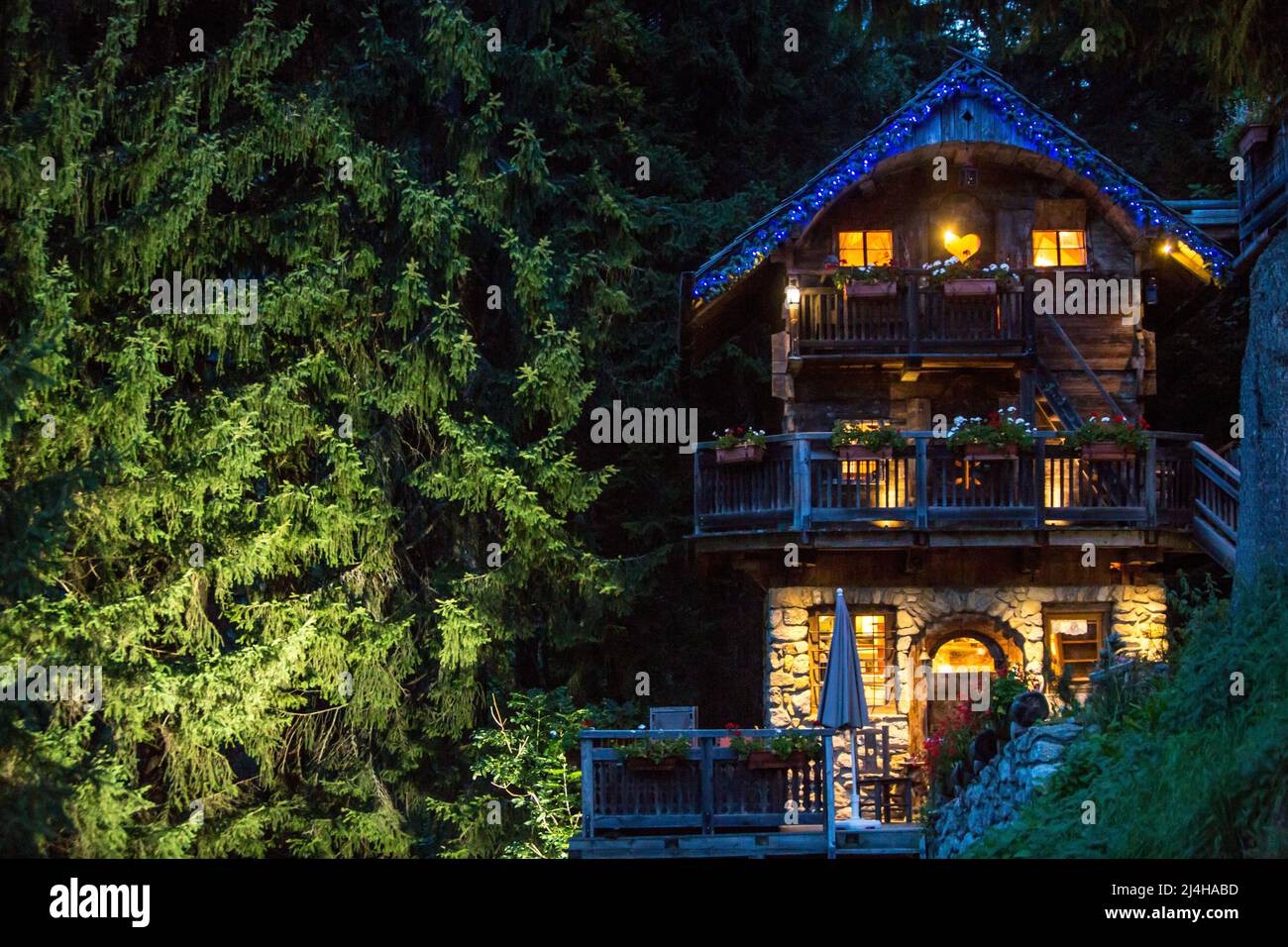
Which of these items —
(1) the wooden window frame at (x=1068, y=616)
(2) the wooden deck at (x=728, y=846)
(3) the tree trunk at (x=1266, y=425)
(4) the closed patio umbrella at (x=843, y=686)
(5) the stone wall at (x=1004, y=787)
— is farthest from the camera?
(1) the wooden window frame at (x=1068, y=616)

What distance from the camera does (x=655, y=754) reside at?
15.6m

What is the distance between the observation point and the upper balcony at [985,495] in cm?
1880

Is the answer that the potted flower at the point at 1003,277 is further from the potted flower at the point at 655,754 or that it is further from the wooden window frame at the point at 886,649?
the potted flower at the point at 655,754

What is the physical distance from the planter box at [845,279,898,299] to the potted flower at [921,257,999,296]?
61cm

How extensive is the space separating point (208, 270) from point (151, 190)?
55.1 inches

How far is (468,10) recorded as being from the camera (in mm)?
23250

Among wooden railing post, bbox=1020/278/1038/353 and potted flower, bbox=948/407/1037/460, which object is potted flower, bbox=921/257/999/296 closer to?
wooden railing post, bbox=1020/278/1038/353

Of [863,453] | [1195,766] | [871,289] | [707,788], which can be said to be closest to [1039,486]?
[863,453]

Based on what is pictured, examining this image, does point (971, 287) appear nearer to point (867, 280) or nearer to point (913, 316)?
point (913, 316)

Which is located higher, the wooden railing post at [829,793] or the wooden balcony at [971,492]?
the wooden balcony at [971,492]

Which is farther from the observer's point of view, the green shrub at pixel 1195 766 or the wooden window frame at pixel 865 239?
the wooden window frame at pixel 865 239

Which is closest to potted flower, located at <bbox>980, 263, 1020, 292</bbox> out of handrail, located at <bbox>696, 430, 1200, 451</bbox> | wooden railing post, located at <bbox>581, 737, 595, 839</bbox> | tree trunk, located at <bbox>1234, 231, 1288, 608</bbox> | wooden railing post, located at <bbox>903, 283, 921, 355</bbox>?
wooden railing post, located at <bbox>903, 283, 921, 355</bbox>

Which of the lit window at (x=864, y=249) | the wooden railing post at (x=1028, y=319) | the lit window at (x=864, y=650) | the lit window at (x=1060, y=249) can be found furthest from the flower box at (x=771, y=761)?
the lit window at (x=1060, y=249)

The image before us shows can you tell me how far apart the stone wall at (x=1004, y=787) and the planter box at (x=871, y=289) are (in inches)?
279
